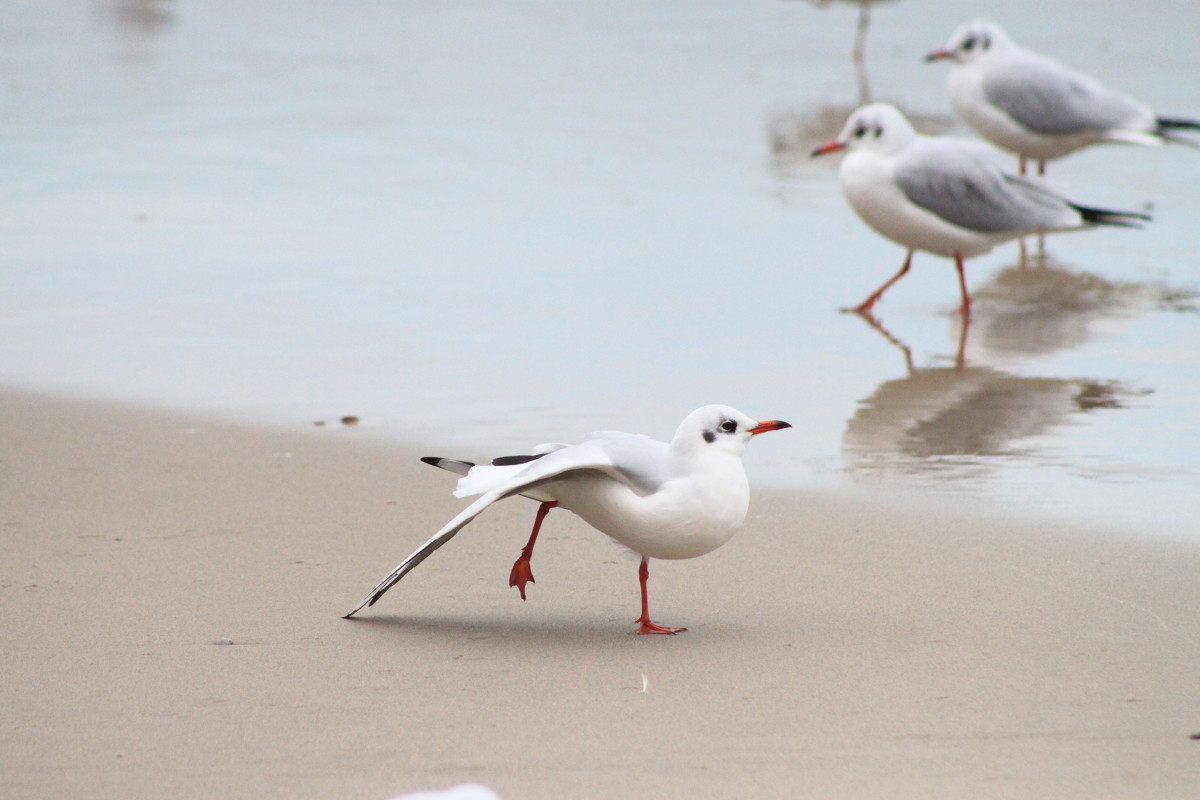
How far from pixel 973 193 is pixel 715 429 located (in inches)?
172

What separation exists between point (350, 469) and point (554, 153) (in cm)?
621

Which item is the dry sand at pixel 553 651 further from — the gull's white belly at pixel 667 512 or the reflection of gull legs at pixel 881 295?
the reflection of gull legs at pixel 881 295

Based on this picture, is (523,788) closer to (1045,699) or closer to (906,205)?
(1045,699)

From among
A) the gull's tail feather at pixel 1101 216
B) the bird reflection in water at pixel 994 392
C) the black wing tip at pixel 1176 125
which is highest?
the black wing tip at pixel 1176 125

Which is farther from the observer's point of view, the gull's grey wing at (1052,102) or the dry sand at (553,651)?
the gull's grey wing at (1052,102)

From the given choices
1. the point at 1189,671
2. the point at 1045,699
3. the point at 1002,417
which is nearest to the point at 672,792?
the point at 1045,699

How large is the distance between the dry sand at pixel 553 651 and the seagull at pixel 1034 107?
237 inches

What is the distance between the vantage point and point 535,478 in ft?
11.3

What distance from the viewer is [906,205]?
7523mm

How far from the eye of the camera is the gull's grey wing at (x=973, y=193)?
7.54 meters

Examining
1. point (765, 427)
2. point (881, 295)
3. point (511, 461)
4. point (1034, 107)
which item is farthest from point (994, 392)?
point (1034, 107)

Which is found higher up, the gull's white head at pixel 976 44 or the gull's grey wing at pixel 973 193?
the gull's white head at pixel 976 44

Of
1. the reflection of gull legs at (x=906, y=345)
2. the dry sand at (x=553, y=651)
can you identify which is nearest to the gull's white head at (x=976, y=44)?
the reflection of gull legs at (x=906, y=345)

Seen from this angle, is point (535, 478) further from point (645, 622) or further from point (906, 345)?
point (906, 345)
